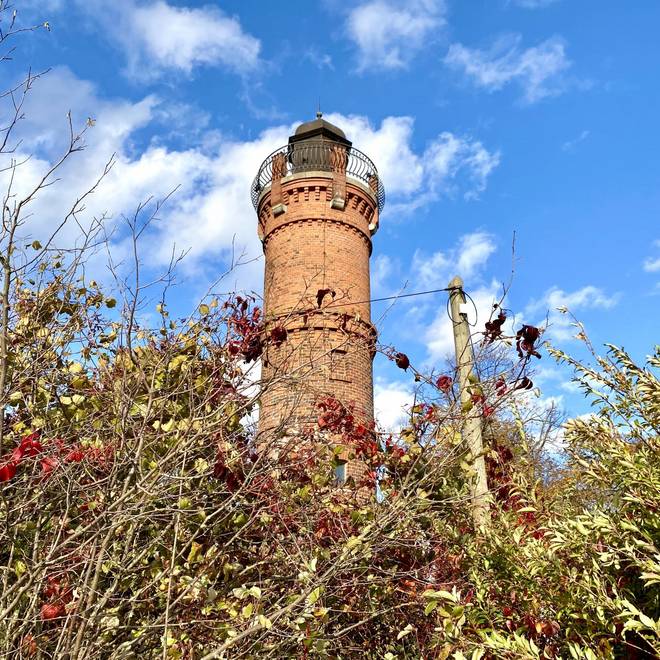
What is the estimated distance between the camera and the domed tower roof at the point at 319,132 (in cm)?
1714

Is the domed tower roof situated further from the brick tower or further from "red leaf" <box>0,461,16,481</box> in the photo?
"red leaf" <box>0,461,16,481</box>

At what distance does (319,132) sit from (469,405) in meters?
15.0

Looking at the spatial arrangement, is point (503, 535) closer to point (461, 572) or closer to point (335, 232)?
point (461, 572)

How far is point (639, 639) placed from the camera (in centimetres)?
246

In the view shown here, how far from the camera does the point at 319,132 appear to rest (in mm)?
17172

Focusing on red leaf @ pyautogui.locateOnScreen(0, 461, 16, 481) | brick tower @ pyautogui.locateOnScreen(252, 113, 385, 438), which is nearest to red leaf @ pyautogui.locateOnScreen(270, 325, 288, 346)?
red leaf @ pyautogui.locateOnScreen(0, 461, 16, 481)

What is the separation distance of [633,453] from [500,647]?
1100 millimetres

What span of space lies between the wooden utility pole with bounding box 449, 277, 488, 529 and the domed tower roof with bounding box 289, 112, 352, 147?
12424 mm

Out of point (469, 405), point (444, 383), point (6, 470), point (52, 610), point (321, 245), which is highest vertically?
point (321, 245)

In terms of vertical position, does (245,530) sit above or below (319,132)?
below

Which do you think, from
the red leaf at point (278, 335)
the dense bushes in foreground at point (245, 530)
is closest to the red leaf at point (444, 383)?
the dense bushes in foreground at point (245, 530)

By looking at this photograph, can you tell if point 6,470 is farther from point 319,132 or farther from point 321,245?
point 319,132

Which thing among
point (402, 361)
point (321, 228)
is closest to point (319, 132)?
point (321, 228)

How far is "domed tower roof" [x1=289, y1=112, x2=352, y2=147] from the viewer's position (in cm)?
1714
